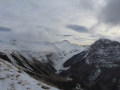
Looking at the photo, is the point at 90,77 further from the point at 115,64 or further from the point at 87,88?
the point at 115,64

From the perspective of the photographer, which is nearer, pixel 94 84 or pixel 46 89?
pixel 46 89

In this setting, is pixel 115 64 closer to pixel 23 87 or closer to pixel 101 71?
pixel 101 71

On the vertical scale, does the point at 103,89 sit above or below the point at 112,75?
below

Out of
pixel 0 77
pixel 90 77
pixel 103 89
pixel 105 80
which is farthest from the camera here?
pixel 90 77

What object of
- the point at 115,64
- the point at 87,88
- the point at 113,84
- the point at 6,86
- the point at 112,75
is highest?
the point at 6,86

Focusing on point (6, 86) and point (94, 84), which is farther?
point (94, 84)

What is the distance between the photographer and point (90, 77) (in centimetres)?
19488

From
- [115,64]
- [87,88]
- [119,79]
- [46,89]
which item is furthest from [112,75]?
[46,89]

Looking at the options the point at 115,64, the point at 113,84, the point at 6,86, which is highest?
the point at 6,86

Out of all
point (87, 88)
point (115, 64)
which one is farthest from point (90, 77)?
point (115, 64)

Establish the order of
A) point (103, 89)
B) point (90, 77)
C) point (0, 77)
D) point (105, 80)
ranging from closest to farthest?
point (0, 77)
point (103, 89)
point (105, 80)
point (90, 77)

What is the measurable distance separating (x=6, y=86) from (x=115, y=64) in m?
224

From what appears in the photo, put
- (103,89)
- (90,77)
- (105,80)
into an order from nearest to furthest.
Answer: (103,89)
(105,80)
(90,77)

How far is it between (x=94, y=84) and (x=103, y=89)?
1715 centimetres
